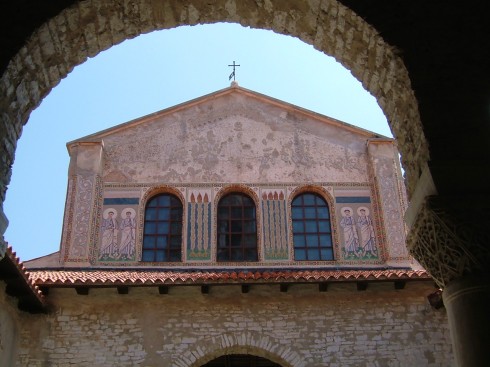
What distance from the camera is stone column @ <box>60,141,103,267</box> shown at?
1226 centimetres

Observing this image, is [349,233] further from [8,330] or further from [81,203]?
[8,330]

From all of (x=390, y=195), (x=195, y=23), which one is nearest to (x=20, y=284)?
(x=195, y=23)

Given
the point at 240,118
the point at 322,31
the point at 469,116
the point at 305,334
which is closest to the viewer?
the point at 469,116

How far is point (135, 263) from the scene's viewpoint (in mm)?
12266

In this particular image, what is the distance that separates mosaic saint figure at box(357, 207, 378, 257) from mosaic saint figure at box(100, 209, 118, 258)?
5095 mm

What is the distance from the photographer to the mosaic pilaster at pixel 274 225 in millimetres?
12500

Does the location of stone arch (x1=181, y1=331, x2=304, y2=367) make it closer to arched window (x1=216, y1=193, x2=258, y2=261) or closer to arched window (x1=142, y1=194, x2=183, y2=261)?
arched window (x1=216, y1=193, x2=258, y2=261)

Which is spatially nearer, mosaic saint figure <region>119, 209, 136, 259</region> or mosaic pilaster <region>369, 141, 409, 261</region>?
mosaic saint figure <region>119, 209, 136, 259</region>

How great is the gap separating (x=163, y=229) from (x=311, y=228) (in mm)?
3128

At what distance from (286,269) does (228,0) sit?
7.63 meters

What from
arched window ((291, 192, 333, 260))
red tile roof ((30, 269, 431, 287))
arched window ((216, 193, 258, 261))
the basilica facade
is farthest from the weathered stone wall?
arched window ((291, 192, 333, 260))

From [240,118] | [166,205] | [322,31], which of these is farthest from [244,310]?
[322,31]

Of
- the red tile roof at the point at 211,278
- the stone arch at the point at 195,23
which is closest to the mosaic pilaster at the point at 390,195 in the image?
the red tile roof at the point at 211,278

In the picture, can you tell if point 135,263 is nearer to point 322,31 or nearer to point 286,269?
point 286,269
